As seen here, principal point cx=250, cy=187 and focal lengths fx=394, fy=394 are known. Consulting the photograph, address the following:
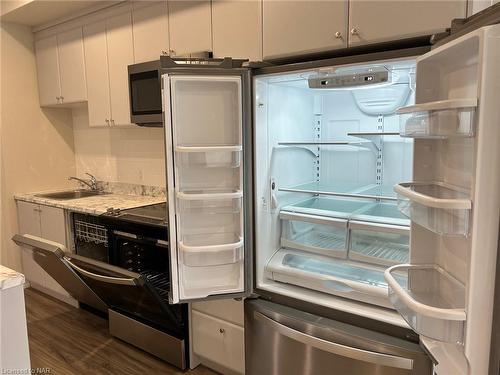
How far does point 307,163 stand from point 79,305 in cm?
250

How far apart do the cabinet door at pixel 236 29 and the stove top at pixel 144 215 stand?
43.8 inches

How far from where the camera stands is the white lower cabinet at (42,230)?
10.9 ft

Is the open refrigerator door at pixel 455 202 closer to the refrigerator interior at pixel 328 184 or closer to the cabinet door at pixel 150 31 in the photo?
the refrigerator interior at pixel 328 184

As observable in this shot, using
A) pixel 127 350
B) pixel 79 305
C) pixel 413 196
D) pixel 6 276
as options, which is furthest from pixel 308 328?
pixel 79 305

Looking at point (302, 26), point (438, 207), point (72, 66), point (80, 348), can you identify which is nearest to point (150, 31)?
point (72, 66)

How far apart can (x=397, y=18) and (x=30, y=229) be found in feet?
11.6

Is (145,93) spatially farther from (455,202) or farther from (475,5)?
(455,202)

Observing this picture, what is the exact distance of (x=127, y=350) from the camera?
2770mm

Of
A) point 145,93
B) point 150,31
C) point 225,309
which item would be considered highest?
point 150,31

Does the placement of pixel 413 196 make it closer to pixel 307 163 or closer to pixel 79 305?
pixel 307 163

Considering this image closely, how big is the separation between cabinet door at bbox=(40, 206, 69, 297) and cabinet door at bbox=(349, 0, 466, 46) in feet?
8.85

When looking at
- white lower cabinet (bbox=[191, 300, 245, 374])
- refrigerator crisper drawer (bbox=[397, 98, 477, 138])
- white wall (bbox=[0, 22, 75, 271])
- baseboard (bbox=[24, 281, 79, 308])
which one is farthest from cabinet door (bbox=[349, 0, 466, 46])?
white wall (bbox=[0, 22, 75, 271])

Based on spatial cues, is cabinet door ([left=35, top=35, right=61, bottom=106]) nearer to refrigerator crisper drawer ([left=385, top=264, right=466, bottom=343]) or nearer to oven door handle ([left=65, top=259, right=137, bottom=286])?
oven door handle ([left=65, top=259, right=137, bottom=286])

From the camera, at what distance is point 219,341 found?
7.80 ft
